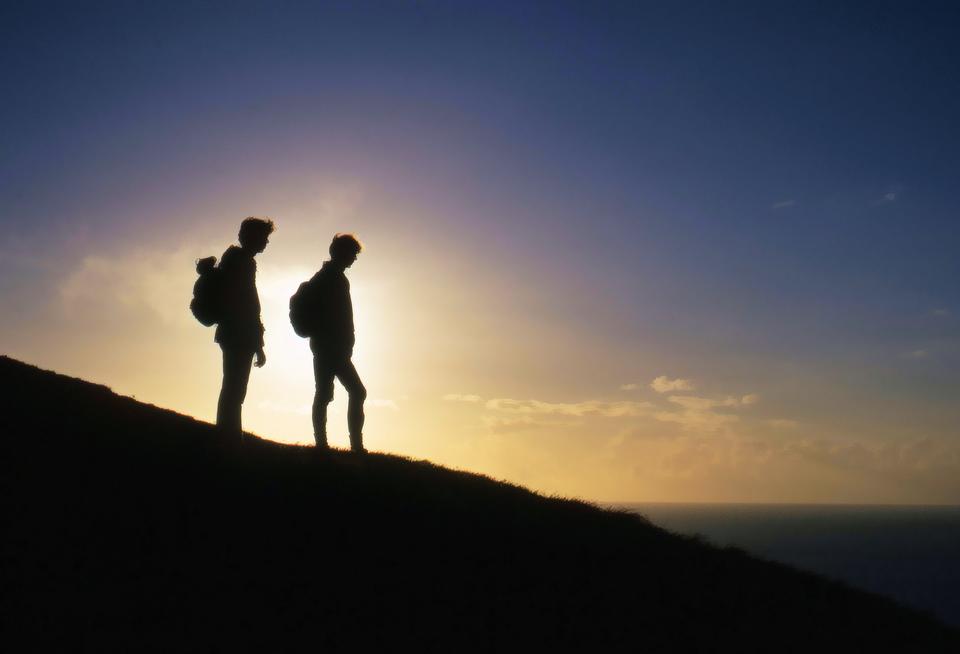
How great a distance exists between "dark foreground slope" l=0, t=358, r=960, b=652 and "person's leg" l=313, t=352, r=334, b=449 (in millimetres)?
661

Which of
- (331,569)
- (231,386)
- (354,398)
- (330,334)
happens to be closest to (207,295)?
(231,386)

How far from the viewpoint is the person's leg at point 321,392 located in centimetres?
1239

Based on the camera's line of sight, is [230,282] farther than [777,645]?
Yes

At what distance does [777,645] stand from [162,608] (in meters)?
6.20

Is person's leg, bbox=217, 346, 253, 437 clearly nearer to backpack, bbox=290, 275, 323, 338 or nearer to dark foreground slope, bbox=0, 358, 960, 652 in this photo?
dark foreground slope, bbox=0, 358, 960, 652

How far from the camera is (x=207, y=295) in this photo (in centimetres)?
1070

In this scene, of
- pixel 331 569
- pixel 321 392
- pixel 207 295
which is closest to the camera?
pixel 331 569

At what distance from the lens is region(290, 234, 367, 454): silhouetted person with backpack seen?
A: 489 inches

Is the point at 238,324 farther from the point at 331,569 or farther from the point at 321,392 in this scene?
the point at 331,569

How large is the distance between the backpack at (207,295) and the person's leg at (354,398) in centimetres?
251

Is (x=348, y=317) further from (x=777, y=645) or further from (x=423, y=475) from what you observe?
(x=777, y=645)

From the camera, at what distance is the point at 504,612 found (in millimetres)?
7086

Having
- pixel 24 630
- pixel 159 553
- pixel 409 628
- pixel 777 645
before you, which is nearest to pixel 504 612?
pixel 409 628

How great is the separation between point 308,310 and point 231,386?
7.13 feet
